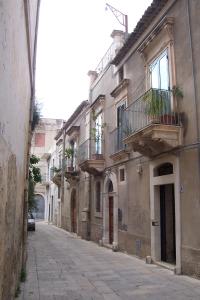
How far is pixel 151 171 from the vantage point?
1117cm

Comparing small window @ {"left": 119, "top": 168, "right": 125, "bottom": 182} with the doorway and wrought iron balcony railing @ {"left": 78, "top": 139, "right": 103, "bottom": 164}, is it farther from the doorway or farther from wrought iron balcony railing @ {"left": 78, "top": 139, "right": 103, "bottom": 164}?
the doorway

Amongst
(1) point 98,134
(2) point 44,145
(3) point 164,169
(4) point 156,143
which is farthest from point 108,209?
(2) point 44,145

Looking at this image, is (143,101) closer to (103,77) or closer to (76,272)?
(76,272)

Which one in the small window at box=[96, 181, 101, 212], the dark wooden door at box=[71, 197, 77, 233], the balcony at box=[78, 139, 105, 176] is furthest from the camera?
the dark wooden door at box=[71, 197, 77, 233]

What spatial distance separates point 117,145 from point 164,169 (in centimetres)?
354

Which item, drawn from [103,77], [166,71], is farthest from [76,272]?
[103,77]

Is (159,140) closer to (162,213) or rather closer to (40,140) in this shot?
(162,213)

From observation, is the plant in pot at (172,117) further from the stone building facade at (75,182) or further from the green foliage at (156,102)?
the stone building facade at (75,182)

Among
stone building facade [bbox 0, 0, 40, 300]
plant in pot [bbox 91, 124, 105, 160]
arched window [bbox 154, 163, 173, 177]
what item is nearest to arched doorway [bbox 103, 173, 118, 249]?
plant in pot [bbox 91, 124, 105, 160]

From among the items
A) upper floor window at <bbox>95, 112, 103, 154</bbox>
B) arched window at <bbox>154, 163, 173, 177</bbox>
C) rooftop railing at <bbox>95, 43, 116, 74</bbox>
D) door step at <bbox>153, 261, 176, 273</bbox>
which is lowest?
door step at <bbox>153, 261, 176, 273</bbox>

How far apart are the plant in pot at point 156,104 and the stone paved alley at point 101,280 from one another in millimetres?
3949

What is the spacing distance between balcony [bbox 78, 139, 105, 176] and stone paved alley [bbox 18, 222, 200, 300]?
4.96 meters

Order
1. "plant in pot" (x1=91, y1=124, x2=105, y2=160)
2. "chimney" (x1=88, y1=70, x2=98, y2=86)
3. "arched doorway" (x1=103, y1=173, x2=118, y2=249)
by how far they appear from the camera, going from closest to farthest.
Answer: "arched doorway" (x1=103, y1=173, x2=118, y2=249), "plant in pot" (x1=91, y1=124, x2=105, y2=160), "chimney" (x1=88, y1=70, x2=98, y2=86)

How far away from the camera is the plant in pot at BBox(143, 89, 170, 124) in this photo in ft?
31.0
